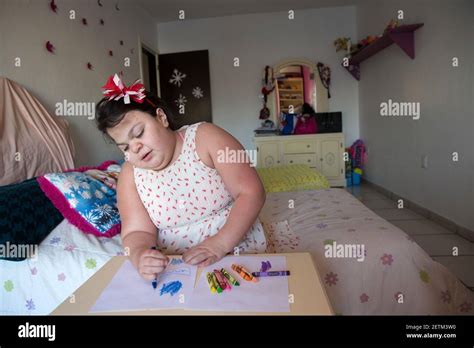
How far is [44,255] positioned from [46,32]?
173 cm

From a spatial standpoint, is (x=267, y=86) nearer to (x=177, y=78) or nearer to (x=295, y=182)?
(x=177, y=78)

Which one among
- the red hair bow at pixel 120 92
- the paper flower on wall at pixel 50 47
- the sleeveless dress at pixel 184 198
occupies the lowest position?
the sleeveless dress at pixel 184 198

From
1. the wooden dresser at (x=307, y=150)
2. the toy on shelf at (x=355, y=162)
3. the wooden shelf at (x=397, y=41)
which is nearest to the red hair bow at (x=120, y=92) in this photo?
the wooden shelf at (x=397, y=41)

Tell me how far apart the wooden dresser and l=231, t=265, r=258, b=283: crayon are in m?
3.84

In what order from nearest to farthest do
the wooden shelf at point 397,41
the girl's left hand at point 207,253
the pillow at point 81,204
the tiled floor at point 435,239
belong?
the girl's left hand at point 207,253 → the pillow at point 81,204 → the tiled floor at point 435,239 → the wooden shelf at point 397,41

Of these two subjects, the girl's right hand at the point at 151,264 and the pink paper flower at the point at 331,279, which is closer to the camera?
the girl's right hand at the point at 151,264

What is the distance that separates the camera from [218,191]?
37.3 inches

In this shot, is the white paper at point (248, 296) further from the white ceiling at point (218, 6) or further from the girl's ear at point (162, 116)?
the white ceiling at point (218, 6)

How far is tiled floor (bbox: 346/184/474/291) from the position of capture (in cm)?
191

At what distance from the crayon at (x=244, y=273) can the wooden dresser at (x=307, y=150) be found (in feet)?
12.6

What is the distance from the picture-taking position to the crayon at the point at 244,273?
0.62 meters

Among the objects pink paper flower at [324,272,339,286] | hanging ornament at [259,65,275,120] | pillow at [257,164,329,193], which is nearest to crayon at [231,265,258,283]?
pink paper flower at [324,272,339,286]
